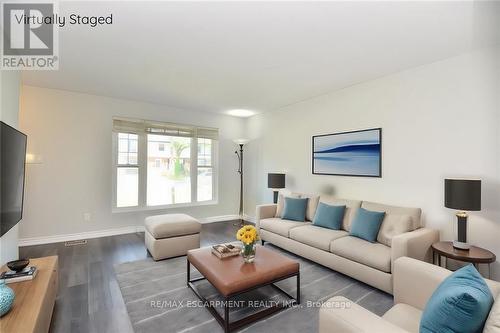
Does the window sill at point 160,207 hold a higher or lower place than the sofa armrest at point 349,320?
lower

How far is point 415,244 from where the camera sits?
2400 mm

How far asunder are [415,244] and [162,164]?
4.52 metres

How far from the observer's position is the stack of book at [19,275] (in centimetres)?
177

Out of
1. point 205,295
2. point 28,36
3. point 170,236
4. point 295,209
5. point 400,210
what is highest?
point 28,36

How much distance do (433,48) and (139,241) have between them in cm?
492

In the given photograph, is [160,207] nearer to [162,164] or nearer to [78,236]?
[162,164]

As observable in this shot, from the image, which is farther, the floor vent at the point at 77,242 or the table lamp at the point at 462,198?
the floor vent at the point at 77,242

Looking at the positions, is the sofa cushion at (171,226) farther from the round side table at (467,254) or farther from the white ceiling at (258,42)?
the round side table at (467,254)

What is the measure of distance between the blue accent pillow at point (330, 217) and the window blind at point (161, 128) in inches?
125

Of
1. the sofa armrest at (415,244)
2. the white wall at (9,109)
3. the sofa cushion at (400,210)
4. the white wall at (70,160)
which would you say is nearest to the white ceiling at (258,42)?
the white wall at (70,160)

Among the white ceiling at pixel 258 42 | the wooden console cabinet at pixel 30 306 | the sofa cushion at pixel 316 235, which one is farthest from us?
the sofa cushion at pixel 316 235

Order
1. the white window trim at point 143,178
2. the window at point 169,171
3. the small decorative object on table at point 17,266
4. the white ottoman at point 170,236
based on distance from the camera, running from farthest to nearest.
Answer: the window at point 169,171 → the white window trim at point 143,178 → the white ottoman at point 170,236 → the small decorative object on table at point 17,266

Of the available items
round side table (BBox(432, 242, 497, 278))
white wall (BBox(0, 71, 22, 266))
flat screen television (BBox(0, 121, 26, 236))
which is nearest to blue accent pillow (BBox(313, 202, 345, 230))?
round side table (BBox(432, 242, 497, 278))

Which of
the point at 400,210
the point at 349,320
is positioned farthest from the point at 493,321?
the point at 400,210
